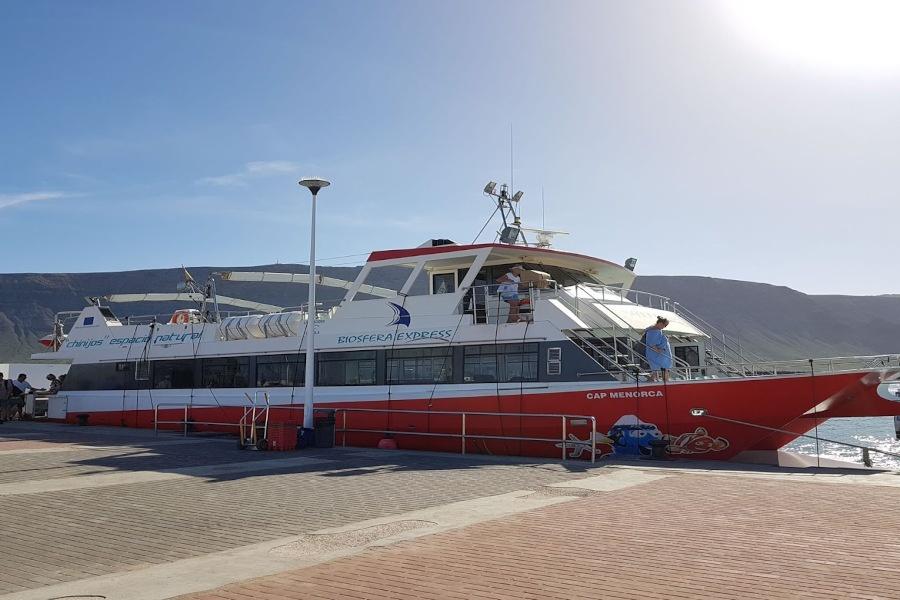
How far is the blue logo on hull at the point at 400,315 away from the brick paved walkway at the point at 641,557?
10.2m

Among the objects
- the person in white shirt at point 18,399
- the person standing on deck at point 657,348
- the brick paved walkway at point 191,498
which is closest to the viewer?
the brick paved walkway at point 191,498

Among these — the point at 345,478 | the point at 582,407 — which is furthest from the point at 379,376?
the point at 345,478

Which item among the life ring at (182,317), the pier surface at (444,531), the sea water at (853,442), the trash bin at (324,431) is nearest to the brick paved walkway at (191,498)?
the pier surface at (444,531)

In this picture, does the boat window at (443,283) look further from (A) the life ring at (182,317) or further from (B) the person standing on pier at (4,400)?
(B) the person standing on pier at (4,400)

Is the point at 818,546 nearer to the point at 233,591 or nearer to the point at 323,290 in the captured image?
the point at 233,591

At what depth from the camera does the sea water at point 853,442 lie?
2934 cm

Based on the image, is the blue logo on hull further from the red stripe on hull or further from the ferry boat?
the red stripe on hull

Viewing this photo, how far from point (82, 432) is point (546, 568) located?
18.9 meters

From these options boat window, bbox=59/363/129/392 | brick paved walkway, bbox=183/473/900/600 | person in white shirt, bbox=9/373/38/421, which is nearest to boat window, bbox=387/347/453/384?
brick paved walkway, bbox=183/473/900/600

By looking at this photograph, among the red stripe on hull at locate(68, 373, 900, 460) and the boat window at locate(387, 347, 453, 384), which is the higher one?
the boat window at locate(387, 347, 453, 384)

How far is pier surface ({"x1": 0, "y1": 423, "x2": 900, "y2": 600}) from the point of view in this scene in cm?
580

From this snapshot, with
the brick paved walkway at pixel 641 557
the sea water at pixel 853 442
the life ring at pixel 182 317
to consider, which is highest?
the life ring at pixel 182 317

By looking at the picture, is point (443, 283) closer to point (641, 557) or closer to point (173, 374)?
point (173, 374)

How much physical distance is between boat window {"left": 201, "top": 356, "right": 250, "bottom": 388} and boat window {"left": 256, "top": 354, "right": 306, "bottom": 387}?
55 centimetres
